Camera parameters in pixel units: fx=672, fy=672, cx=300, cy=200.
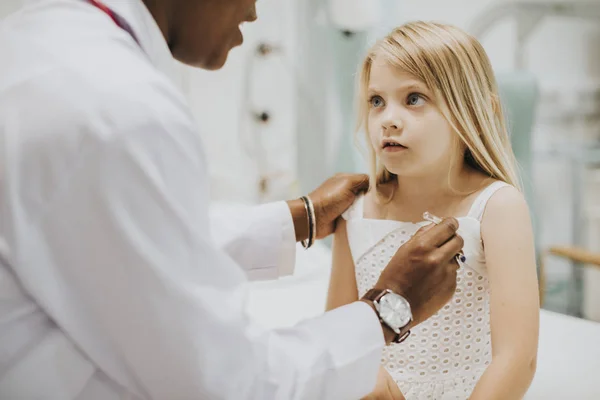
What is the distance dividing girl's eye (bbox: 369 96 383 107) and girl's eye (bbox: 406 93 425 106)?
0.06 meters

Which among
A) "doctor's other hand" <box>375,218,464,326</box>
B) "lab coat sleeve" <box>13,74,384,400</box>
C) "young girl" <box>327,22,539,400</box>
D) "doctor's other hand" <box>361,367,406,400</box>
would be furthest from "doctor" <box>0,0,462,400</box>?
"young girl" <box>327,22,539,400</box>

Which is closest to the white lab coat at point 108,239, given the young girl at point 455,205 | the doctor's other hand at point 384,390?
the doctor's other hand at point 384,390

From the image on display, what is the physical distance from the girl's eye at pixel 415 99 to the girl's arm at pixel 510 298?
0.69ft

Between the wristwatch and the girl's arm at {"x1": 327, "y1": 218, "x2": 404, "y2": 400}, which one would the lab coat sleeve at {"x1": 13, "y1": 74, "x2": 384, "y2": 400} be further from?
the girl's arm at {"x1": 327, "y1": 218, "x2": 404, "y2": 400}

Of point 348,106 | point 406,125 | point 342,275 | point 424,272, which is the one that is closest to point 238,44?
point 406,125

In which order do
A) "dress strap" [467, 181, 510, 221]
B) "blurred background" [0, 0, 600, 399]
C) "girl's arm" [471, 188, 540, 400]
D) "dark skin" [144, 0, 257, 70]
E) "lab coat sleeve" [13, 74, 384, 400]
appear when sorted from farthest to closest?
"blurred background" [0, 0, 600, 399] < "dress strap" [467, 181, 510, 221] < "girl's arm" [471, 188, 540, 400] < "dark skin" [144, 0, 257, 70] < "lab coat sleeve" [13, 74, 384, 400]

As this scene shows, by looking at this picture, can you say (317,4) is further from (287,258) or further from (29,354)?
(29,354)

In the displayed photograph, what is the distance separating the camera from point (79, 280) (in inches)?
30.2

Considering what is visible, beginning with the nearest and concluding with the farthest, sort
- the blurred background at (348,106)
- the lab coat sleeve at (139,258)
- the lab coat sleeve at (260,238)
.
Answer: the lab coat sleeve at (139,258)
the lab coat sleeve at (260,238)
the blurred background at (348,106)

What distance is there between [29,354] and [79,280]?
118mm

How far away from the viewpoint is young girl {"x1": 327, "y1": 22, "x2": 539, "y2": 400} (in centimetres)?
110

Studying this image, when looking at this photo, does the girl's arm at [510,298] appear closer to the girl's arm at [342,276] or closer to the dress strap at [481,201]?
the dress strap at [481,201]

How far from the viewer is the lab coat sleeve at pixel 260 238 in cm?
132

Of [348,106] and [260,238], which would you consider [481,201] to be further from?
[348,106]
